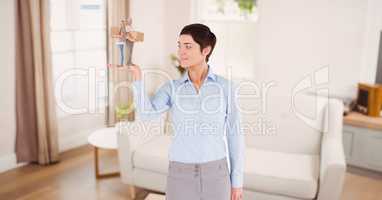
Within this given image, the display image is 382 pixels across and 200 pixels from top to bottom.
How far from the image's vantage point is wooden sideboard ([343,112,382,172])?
3.58 metres

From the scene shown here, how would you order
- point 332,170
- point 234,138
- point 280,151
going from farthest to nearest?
point 280,151
point 332,170
point 234,138

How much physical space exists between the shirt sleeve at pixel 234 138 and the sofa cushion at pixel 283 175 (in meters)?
1.05

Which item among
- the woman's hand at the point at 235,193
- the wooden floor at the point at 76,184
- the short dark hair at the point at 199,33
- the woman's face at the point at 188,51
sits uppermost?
the short dark hair at the point at 199,33

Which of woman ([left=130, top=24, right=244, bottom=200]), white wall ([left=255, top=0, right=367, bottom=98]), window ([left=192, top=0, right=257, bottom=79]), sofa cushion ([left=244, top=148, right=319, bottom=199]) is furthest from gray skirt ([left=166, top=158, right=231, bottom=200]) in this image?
window ([left=192, top=0, right=257, bottom=79])

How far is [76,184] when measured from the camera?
3.34m

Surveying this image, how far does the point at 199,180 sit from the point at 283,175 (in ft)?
4.14

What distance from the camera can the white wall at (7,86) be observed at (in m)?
3.39

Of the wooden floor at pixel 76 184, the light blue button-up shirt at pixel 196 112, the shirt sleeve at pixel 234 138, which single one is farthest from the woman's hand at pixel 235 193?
the wooden floor at pixel 76 184

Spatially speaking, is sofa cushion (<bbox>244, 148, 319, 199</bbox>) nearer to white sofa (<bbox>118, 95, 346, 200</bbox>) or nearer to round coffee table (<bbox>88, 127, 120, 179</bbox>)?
white sofa (<bbox>118, 95, 346, 200</bbox>)

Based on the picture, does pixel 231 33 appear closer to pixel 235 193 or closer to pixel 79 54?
pixel 79 54

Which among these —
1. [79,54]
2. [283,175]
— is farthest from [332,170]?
[79,54]

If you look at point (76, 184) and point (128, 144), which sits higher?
point (128, 144)

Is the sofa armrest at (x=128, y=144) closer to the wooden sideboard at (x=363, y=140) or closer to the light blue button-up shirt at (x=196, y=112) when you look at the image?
the light blue button-up shirt at (x=196, y=112)

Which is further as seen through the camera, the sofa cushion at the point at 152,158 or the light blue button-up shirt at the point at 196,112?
the sofa cushion at the point at 152,158
